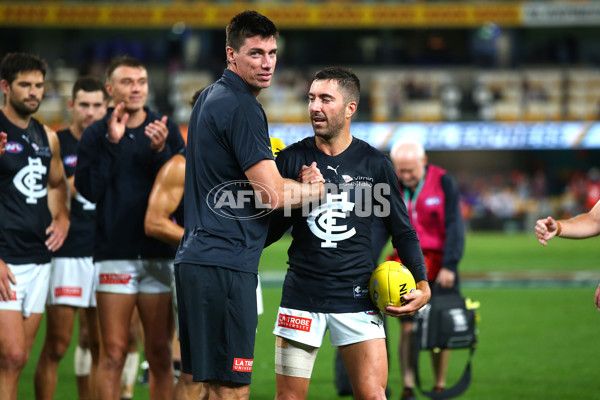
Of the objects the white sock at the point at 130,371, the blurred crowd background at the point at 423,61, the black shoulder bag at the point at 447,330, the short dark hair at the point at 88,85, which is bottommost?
the white sock at the point at 130,371

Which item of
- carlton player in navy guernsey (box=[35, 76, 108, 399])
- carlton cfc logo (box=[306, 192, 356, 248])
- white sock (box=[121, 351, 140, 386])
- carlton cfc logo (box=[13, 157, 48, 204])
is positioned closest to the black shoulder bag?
carlton cfc logo (box=[306, 192, 356, 248])

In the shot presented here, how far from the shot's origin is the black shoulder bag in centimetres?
690

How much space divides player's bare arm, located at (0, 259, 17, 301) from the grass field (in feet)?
7.76

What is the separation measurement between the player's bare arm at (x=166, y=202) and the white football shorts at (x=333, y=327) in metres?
1.20

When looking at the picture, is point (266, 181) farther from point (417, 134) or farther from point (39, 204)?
point (417, 134)

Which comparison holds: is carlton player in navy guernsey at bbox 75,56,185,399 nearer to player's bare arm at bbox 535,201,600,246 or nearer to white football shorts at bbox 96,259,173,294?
white football shorts at bbox 96,259,173,294

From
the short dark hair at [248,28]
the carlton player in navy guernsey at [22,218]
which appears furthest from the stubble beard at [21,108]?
the short dark hair at [248,28]

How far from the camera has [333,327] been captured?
484 cm

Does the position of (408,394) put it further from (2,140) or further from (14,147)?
(2,140)

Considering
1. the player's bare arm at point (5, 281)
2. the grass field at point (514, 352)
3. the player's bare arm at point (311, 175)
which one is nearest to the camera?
the player's bare arm at point (311, 175)

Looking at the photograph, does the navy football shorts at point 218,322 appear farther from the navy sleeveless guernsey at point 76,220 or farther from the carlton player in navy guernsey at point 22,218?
the navy sleeveless guernsey at point 76,220

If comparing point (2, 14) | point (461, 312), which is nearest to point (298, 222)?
point (461, 312)

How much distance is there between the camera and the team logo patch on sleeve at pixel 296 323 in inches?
190

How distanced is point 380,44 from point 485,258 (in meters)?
21.4
